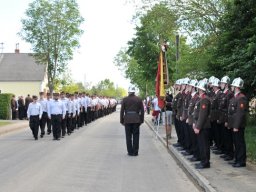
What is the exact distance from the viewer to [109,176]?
1125cm

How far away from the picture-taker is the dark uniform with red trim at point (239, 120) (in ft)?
38.5

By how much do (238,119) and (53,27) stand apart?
46.8 m

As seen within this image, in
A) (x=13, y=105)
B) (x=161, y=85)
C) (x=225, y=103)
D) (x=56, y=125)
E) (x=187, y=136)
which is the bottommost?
(x=187, y=136)

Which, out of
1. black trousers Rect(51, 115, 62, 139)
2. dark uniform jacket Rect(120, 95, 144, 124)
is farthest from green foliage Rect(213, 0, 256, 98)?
black trousers Rect(51, 115, 62, 139)

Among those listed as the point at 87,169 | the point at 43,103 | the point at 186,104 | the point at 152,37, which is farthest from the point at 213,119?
the point at 152,37

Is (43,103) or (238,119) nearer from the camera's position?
(238,119)

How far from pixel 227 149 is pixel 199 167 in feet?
6.06

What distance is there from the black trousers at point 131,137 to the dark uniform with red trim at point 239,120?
3883 millimetres

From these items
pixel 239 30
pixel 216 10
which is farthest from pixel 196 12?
pixel 239 30

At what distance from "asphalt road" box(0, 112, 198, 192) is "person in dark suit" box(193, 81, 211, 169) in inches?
24.8

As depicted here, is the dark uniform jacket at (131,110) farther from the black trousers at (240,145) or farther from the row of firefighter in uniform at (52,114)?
the row of firefighter in uniform at (52,114)

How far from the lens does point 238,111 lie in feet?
38.6

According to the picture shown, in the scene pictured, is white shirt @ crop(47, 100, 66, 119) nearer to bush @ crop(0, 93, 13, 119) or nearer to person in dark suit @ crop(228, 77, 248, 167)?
person in dark suit @ crop(228, 77, 248, 167)

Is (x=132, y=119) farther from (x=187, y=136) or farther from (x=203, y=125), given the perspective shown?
(x=203, y=125)
